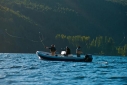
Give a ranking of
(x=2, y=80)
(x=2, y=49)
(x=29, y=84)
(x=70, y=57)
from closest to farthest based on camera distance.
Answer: (x=29, y=84)
(x=2, y=80)
(x=70, y=57)
(x=2, y=49)

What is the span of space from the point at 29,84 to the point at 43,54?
35.1 metres

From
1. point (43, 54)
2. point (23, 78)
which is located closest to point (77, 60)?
point (43, 54)

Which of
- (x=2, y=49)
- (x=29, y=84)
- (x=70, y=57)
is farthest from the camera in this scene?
(x=2, y=49)

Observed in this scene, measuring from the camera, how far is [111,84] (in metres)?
26.4

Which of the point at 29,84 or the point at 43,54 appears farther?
the point at 43,54

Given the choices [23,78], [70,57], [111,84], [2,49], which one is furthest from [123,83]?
[2,49]

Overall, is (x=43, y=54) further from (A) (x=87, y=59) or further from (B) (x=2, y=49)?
(B) (x=2, y=49)

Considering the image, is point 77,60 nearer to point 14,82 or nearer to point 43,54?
point 43,54

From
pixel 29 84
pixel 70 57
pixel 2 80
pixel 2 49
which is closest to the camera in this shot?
pixel 29 84

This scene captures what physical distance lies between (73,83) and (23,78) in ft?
14.5

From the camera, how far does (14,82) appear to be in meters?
25.9

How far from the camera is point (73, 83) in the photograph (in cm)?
2625

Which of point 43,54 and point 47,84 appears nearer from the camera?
point 47,84

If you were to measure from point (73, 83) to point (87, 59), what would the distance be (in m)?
33.6
